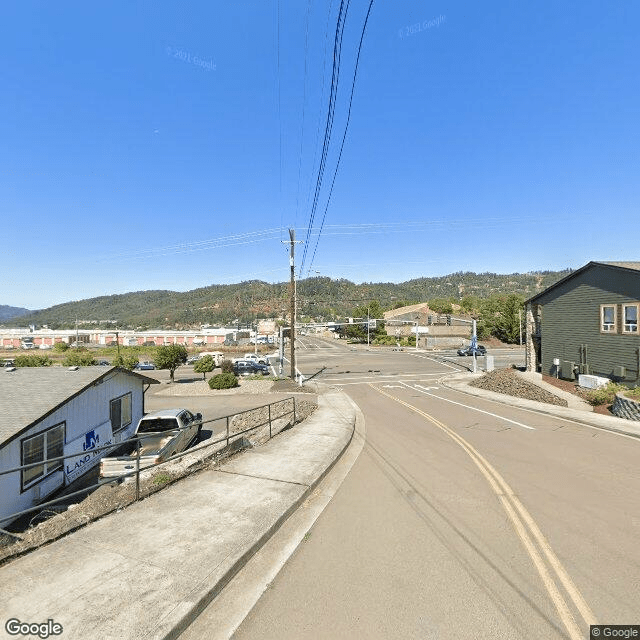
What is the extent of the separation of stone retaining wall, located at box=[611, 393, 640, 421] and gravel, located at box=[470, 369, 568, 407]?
296 cm

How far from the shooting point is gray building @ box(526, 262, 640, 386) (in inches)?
819

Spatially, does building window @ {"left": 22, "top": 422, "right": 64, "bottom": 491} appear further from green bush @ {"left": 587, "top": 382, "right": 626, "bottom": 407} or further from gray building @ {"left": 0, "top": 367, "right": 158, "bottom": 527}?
green bush @ {"left": 587, "top": 382, "right": 626, "bottom": 407}

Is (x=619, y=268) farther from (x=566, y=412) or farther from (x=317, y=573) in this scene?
(x=317, y=573)

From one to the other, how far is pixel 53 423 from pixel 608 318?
2833 cm

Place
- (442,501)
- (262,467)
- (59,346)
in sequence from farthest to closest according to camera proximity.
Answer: (59,346) < (262,467) < (442,501)

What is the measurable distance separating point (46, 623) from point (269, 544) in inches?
106

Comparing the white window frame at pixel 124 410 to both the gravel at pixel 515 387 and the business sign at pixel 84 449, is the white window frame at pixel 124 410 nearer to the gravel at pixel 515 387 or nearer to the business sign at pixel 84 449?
the business sign at pixel 84 449

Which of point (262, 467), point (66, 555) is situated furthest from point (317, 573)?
point (262, 467)

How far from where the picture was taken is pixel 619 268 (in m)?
21.2

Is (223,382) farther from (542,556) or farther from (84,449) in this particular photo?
(542,556)

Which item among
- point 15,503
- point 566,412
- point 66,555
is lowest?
point 15,503

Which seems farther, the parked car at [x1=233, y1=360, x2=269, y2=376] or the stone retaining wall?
the parked car at [x1=233, y1=360, x2=269, y2=376]

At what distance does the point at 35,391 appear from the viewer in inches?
559

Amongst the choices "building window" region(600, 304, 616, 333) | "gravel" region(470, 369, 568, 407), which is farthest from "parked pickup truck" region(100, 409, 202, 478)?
"building window" region(600, 304, 616, 333)
